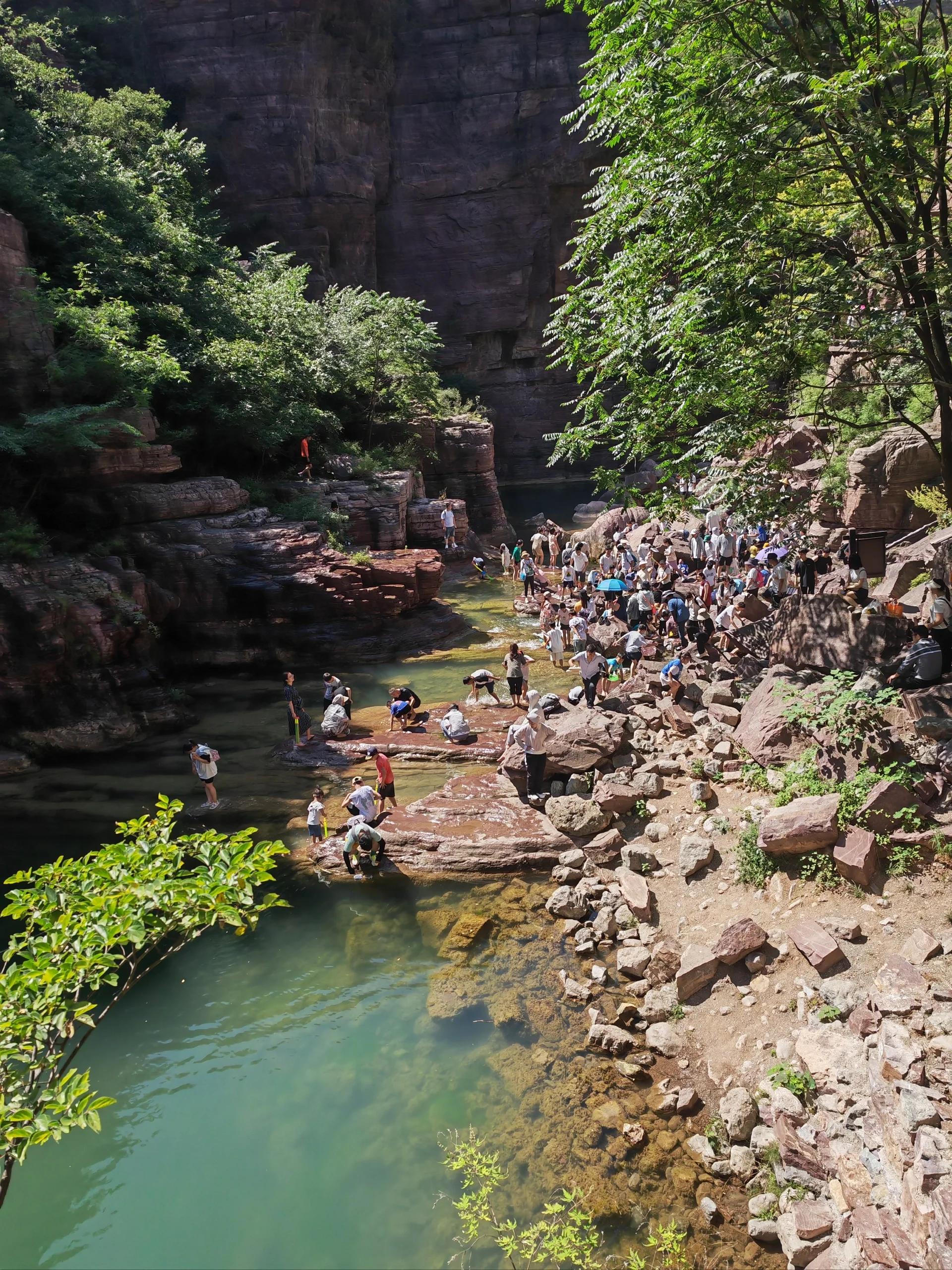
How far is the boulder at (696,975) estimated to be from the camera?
7.26m

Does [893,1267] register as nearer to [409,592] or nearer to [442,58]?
[409,592]

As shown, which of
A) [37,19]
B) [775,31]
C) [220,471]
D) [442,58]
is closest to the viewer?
[775,31]

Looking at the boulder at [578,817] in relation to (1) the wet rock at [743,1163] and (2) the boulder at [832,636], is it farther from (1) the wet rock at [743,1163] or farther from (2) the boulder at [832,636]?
(1) the wet rock at [743,1163]

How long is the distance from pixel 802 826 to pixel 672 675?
5.55 metres

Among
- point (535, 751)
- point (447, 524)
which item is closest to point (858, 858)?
point (535, 751)

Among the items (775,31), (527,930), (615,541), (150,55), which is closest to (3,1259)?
(527,930)

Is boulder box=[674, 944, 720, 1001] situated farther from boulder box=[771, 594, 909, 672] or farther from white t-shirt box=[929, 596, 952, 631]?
white t-shirt box=[929, 596, 952, 631]

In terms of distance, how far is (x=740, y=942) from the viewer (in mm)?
7219

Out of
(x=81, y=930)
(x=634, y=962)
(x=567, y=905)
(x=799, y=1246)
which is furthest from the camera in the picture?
(x=567, y=905)

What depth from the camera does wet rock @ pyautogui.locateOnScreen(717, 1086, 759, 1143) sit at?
591cm

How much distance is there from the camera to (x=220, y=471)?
72.9 ft

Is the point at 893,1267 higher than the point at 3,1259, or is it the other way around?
the point at 893,1267

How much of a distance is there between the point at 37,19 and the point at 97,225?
83.4ft

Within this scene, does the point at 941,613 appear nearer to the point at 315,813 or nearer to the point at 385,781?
the point at 385,781
